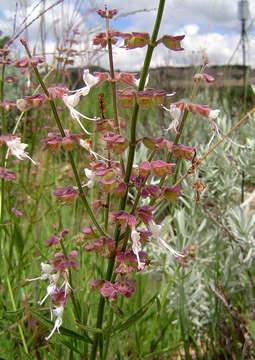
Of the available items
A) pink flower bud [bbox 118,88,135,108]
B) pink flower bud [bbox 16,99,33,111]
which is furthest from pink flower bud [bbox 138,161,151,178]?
pink flower bud [bbox 16,99,33,111]

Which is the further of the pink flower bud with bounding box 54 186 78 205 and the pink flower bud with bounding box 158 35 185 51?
the pink flower bud with bounding box 54 186 78 205

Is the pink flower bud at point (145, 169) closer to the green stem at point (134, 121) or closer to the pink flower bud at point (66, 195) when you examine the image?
the green stem at point (134, 121)

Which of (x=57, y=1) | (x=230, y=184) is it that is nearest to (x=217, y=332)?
(x=230, y=184)

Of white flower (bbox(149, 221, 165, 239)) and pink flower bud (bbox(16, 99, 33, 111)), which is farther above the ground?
pink flower bud (bbox(16, 99, 33, 111))

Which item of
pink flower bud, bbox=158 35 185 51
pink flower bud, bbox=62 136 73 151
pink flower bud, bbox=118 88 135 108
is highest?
pink flower bud, bbox=158 35 185 51

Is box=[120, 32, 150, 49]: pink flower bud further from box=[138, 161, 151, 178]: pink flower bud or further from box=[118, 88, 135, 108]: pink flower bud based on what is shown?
box=[138, 161, 151, 178]: pink flower bud

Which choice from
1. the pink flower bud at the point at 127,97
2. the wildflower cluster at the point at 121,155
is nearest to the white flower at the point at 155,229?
the wildflower cluster at the point at 121,155

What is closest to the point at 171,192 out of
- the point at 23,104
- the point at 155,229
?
the point at 155,229

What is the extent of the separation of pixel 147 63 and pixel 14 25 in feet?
3.37

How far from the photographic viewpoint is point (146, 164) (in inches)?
24.3

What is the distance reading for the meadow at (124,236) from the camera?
0.65 meters

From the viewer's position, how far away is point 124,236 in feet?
2.33

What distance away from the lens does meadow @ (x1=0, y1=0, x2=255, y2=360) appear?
0.65m

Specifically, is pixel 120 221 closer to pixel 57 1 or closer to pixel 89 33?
pixel 57 1
